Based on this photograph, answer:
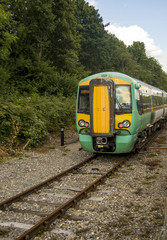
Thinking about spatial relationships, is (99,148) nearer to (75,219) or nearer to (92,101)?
(92,101)

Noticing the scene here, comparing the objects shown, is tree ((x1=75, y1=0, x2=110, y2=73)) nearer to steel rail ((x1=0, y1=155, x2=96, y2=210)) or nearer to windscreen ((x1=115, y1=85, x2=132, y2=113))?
windscreen ((x1=115, y1=85, x2=132, y2=113))

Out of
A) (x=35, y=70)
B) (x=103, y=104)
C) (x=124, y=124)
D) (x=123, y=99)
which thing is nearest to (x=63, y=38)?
(x=35, y=70)

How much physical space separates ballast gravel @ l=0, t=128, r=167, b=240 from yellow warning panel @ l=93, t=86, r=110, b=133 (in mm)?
1613

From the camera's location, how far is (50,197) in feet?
19.5

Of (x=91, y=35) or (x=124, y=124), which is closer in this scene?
(x=124, y=124)

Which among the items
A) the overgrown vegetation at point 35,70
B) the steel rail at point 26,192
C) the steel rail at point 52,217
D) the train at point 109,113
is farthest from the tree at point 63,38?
the steel rail at point 52,217

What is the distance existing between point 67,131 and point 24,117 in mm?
4625

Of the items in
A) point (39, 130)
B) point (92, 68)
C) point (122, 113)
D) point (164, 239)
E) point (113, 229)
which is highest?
point (92, 68)

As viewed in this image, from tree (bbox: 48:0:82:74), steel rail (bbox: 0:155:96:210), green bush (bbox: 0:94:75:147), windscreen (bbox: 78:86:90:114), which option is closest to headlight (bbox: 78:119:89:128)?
windscreen (bbox: 78:86:90:114)

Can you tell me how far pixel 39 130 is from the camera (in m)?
12.1

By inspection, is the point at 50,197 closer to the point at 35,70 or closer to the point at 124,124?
the point at 124,124

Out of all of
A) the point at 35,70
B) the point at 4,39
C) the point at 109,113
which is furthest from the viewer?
the point at 35,70

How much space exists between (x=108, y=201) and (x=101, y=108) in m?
3.70

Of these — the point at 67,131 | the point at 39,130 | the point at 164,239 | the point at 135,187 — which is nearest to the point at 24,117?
the point at 39,130
